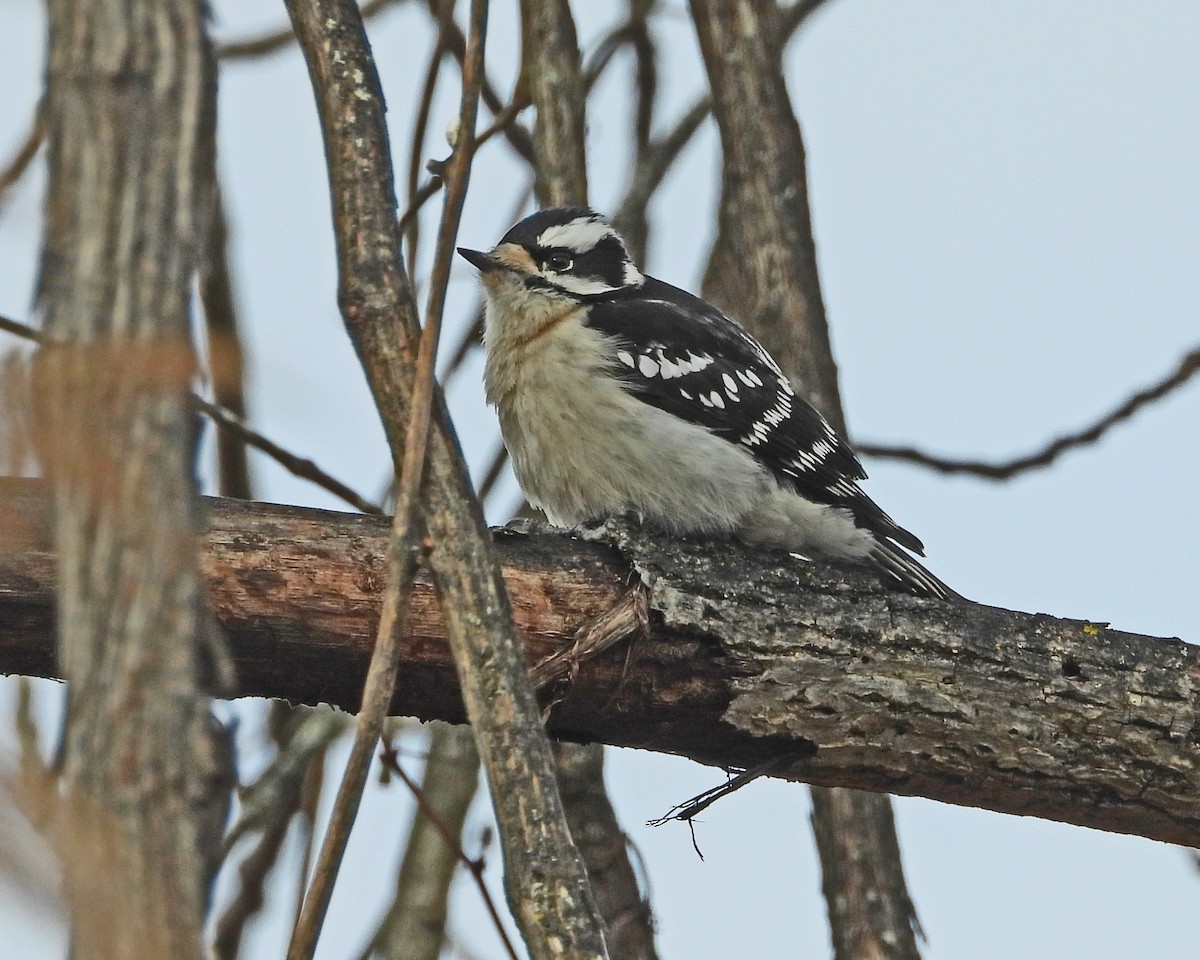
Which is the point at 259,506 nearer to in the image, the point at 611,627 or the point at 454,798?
the point at 611,627

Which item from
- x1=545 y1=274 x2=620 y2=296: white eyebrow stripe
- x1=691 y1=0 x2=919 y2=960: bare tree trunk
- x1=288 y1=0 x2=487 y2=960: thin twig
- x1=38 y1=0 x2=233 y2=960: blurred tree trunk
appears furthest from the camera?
x1=691 y1=0 x2=919 y2=960: bare tree trunk

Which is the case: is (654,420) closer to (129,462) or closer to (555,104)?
(555,104)

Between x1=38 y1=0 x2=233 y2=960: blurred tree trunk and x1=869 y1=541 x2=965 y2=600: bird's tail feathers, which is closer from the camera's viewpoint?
x1=38 y1=0 x2=233 y2=960: blurred tree trunk

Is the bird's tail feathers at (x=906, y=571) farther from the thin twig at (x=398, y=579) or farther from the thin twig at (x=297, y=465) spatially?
the thin twig at (x=398, y=579)

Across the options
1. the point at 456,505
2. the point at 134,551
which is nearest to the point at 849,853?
the point at 456,505

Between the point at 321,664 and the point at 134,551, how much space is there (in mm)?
2030

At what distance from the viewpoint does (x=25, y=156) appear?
1.95 meters

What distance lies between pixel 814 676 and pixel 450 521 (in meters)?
1.58

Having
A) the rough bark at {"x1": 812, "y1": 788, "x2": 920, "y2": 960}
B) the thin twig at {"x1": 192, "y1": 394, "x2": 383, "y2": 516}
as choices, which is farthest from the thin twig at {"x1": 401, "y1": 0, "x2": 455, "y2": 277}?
the rough bark at {"x1": 812, "y1": 788, "x2": 920, "y2": 960}

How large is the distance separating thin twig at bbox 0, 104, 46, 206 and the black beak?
3073mm

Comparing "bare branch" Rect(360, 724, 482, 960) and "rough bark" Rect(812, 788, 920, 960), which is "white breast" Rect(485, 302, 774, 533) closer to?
"bare branch" Rect(360, 724, 482, 960)

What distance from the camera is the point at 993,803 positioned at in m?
3.81

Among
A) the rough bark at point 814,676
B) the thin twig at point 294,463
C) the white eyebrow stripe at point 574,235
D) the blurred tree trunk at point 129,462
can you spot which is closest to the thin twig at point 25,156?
the blurred tree trunk at point 129,462

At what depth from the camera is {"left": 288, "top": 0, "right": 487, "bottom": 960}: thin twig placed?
2.09 metres
